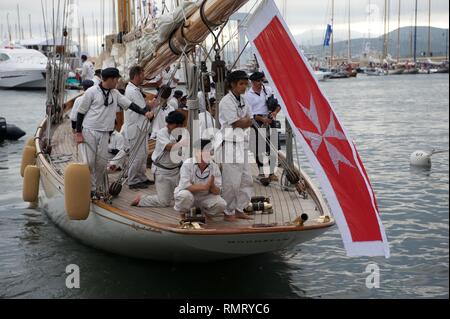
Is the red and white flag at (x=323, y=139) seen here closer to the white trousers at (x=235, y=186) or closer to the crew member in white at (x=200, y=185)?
the crew member in white at (x=200, y=185)

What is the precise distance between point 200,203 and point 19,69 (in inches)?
1411

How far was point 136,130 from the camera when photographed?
9273mm

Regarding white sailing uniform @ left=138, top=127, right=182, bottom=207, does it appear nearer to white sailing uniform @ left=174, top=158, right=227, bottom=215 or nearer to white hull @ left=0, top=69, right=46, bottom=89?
white sailing uniform @ left=174, top=158, right=227, bottom=215

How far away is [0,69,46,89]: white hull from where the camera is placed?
40.5 metres

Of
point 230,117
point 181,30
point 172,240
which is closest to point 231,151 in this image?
point 230,117

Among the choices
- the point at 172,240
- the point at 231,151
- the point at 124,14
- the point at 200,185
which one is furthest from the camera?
the point at 124,14

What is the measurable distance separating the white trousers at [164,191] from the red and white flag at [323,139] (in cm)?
249

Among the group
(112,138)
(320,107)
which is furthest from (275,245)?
(112,138)

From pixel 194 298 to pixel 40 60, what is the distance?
37.3 meters

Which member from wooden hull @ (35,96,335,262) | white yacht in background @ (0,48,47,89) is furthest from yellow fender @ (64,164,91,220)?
white yacht in background @ (0,48,47,89)

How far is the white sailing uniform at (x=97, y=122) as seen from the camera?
8172 mm

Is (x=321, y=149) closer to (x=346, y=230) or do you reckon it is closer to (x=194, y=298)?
(x=346, y=230)

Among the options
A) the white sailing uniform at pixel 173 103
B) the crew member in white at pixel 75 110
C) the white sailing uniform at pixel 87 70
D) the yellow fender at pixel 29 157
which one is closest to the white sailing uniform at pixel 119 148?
the crew member in white at pixel 75 110

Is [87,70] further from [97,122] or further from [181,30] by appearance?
[181,30]
